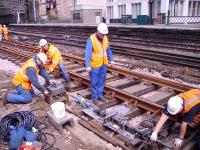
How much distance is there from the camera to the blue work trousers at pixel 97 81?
6497 mm

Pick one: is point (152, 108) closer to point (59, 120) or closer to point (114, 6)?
point (59, 120)

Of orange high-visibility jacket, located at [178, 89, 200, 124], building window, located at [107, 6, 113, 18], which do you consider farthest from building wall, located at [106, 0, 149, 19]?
orange high-visibility jacket, located at [178, 89, 200, 124]

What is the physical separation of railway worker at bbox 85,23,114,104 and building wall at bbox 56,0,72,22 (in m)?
43.6

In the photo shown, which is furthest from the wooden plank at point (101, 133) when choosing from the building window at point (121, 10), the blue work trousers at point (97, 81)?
the building window at point (121, 10)

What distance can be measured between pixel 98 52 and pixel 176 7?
1170 inches

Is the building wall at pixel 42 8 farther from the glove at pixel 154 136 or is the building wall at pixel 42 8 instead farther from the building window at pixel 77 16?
the glove at pixel 154 136

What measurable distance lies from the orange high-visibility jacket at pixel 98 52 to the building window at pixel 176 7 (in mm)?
28205

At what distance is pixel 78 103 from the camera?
6598 mm

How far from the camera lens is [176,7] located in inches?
1313

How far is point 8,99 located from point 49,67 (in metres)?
1.80

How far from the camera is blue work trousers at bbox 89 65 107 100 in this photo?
21.3 feet

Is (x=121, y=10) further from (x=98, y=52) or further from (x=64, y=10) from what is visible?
(x=98, y=52)

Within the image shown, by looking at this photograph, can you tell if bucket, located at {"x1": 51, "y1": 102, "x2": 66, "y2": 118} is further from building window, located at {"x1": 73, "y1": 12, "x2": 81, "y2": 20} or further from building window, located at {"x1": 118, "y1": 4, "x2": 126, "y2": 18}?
building window, located at {"x1": 73, "y1": 12, "x2": 81, "y2": 20}

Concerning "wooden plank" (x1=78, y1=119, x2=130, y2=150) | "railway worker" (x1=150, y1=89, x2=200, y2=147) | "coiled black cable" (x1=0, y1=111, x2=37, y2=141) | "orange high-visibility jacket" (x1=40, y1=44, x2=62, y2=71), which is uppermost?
"orange high-visibility jacket" (x1=40, y1=44, x2=62, y2=71)
